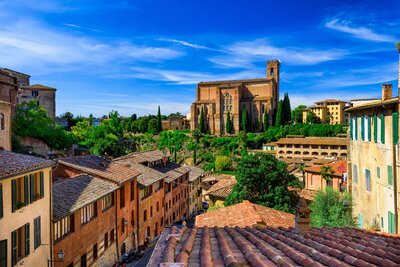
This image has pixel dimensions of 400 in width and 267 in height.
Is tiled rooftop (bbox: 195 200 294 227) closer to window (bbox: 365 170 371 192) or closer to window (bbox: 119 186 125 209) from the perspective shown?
window (bbox: 365 170 371 192)

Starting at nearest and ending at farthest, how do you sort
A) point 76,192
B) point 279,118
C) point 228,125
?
1. point 76,192
2. point 279,118
3. point 228,125

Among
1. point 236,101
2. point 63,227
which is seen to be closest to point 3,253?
→ point 63,227

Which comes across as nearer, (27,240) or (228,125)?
(27,240)

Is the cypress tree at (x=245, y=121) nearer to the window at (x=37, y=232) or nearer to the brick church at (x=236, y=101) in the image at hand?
the brick church at (x=236, y=101)

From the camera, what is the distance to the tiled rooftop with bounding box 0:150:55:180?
1239 centimetres

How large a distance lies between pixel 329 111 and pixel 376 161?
419 feet

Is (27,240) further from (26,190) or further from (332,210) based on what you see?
(332,210)

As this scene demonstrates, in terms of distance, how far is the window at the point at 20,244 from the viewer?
511 inches

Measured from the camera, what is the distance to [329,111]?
5325 inches

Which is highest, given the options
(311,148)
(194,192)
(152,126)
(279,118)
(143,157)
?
(279,118)

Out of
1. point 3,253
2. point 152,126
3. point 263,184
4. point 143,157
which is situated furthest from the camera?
point 152,126

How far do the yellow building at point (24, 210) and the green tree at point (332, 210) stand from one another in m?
13.1

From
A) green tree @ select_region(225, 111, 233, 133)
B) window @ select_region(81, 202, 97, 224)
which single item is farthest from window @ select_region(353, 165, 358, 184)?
green tree @ select_region(225, 111, 233, 133)

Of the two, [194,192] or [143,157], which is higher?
[143,157]
